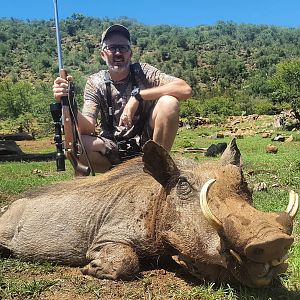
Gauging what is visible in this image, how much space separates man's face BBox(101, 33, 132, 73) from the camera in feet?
16.2

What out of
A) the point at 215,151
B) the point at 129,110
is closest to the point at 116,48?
the point at 129,110

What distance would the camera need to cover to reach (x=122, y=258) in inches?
127

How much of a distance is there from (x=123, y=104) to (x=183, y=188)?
6.59 ft

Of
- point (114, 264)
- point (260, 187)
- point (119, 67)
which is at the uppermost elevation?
point (119, 67)

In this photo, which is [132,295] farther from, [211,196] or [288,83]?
[288,83]

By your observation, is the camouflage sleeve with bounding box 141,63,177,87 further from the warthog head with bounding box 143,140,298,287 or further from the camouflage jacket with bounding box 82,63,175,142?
the warthog head with bounding box 143,140,298,287

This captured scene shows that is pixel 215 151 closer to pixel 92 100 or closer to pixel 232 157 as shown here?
pixel 92 100

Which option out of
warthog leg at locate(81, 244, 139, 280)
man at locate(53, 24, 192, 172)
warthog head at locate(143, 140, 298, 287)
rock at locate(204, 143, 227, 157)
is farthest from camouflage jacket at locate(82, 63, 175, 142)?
rock at locate(204, 143, 227, 157)

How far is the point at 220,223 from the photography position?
2.62 metres

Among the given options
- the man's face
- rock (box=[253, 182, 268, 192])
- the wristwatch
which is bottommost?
rock (box=[253, 182, 268, 192])

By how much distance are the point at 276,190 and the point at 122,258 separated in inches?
158

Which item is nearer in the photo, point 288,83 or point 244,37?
point 288,83

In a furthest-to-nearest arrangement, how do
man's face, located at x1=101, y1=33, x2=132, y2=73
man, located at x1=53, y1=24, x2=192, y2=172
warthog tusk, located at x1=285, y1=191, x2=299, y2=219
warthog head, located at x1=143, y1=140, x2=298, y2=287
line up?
man's face, located at x1=101, y1=33, x2=132, y2=73
man, located at x1=53, y1=24, x2=192, y2=172
warthog tusk, located at x1=285, y1=191, x2=299, y2=219
warthog head, located at x1=143, y1=140, x2=298, y2=287

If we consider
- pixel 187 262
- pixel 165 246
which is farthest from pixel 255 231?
pixel 165 246
